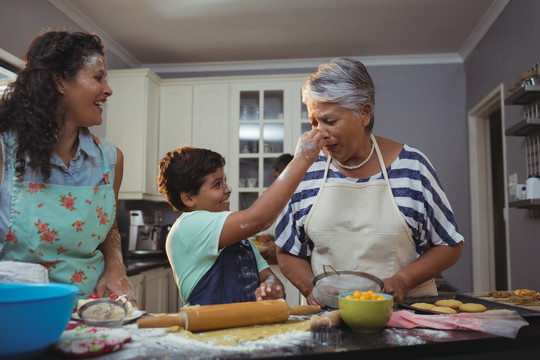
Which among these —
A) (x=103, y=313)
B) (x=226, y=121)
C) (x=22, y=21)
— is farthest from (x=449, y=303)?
(x=226, y=121)

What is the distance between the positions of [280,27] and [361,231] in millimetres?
2867

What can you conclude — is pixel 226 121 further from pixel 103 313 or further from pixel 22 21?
pixel 103 313

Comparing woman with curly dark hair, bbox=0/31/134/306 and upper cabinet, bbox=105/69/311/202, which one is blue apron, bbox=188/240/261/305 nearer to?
woman with curly dark hair, bbox=0/31/134/306

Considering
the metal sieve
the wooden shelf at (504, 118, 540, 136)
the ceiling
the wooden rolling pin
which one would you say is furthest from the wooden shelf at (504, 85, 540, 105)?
the metal sieve

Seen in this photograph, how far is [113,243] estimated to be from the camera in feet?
4.94

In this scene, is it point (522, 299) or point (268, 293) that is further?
point (522, 299)

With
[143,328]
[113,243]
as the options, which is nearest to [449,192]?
[113,243]

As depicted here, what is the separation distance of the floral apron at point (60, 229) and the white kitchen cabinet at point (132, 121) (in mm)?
2894

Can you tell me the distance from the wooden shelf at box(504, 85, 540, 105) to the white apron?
5.22ft

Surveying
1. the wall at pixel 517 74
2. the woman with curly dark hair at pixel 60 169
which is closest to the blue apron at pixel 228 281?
the woman with curly dark hair at pixel 60 169

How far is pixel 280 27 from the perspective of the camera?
3.89 metres

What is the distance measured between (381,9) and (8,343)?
353 centimetres

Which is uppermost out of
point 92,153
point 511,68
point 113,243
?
point 511,68

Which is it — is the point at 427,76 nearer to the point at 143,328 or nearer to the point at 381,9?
the point at 381,9
